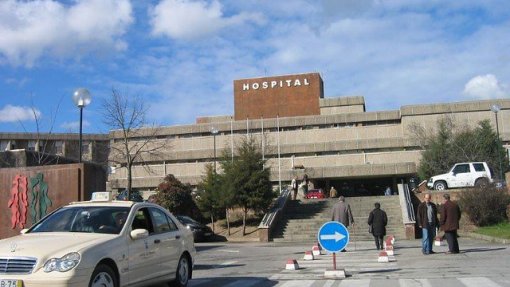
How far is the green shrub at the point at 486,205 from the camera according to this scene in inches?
1132

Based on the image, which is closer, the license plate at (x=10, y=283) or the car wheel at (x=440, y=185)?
the license plate at (x=10, y=283)

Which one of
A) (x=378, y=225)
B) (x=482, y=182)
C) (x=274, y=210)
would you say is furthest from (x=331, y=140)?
(x=378, y=225)

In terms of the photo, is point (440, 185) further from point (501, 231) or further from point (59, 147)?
point (59, 147)

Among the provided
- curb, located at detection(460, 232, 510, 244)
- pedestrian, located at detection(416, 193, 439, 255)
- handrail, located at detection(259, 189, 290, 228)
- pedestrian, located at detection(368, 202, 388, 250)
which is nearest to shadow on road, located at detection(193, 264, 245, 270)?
pedestrian, located at detection(416, 193, 439, 255)

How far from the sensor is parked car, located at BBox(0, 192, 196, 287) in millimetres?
7281

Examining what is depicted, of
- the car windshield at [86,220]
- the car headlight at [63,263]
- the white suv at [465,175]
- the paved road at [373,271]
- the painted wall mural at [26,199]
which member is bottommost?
the paved road at [373,271]

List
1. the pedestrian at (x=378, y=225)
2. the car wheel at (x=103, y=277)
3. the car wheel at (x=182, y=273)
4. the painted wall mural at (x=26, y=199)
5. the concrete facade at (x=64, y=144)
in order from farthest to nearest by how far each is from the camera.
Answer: the concrete facade at (x=64, y=144), the pedestrian at (x=378, y=225), the painted wall mural at (x=26, y=199), the car wheel at (x=182, y=273), the car wheel at (x=103, y=277)

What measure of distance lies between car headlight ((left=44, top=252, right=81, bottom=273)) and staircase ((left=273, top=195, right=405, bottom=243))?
73.8 ft

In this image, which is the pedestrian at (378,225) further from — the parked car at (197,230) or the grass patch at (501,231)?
the parked car at (197,230)

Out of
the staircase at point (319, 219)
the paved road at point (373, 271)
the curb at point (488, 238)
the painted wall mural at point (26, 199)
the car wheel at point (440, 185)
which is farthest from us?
the car wheel at point (440, 185)

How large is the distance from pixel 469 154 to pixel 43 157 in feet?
128

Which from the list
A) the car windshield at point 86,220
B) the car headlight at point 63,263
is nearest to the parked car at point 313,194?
the car windshield at point 86,220

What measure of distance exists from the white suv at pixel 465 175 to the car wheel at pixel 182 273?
2559 cm

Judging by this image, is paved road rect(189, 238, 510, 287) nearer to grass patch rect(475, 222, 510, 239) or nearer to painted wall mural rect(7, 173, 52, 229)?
painted wall mural rect(7, 173, 52, 229)
